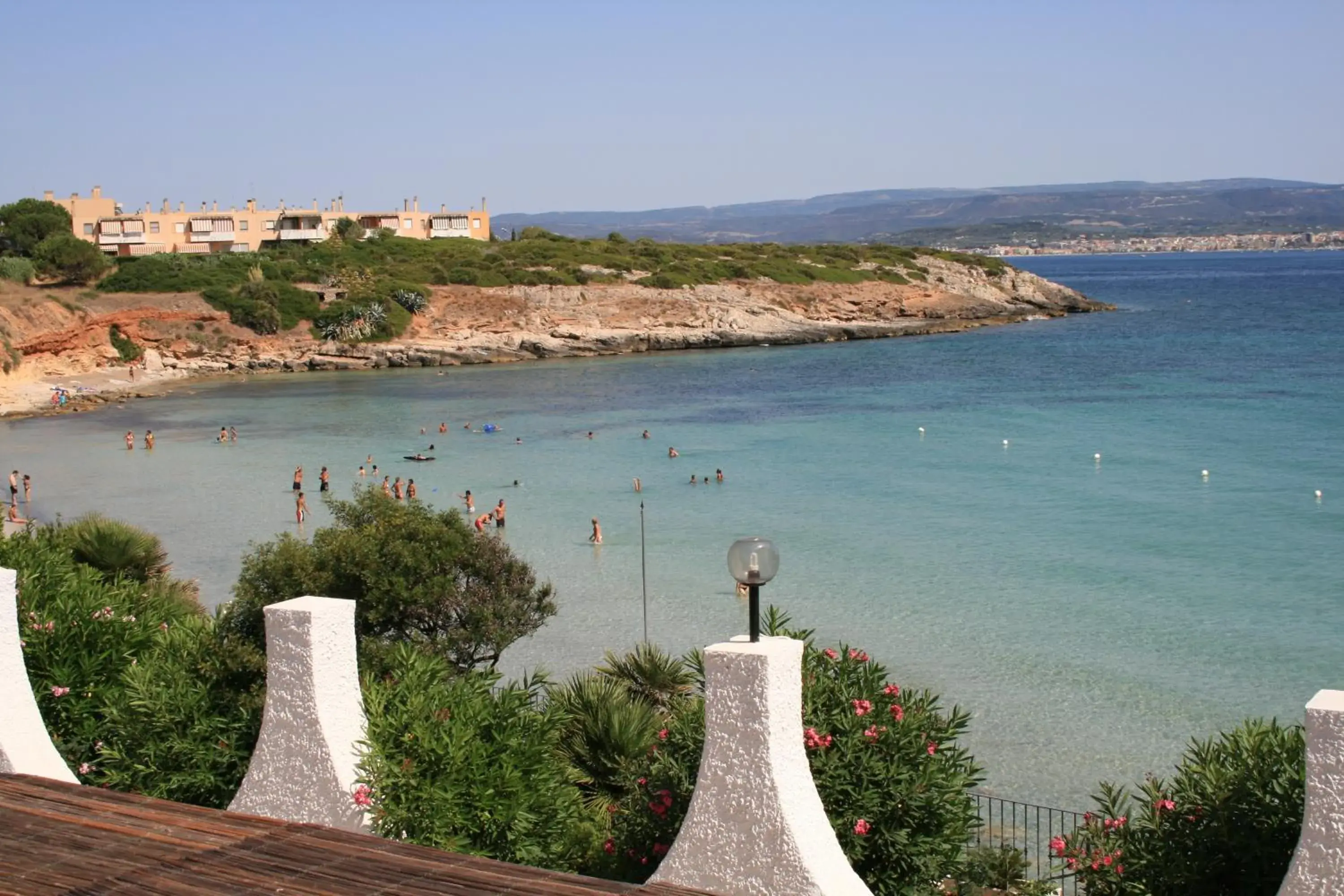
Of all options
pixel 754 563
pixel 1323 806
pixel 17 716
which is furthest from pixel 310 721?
pixel 1323 806

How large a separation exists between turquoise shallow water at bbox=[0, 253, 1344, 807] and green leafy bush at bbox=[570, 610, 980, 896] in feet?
21.6

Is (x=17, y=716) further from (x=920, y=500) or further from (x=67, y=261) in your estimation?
(x=67, y=261)

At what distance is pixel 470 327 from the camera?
72750 millimetres

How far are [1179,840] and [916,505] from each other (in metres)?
24.3

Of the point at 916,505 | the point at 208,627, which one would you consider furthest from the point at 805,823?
the point at 916,505

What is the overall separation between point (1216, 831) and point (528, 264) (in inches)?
3063

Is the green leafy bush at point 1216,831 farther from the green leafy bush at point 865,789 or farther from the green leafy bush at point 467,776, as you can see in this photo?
the green leafy bush at point 467,776

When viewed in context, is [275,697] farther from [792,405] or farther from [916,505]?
[792,405]

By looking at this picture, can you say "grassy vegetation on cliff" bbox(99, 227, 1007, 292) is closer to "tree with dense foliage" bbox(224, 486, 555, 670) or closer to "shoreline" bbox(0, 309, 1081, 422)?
"shoreline" bbox(0, 309, 1081, 422)

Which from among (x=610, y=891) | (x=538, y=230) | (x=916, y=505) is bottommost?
(x=916, y=505)

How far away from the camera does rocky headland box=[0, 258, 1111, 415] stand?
59688 millimetres

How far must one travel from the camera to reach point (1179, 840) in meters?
6.94

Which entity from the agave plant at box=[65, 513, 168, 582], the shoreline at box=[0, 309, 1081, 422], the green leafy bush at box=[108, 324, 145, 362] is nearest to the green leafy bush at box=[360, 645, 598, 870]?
the agave plant at box=[65, 513, 168, 582]

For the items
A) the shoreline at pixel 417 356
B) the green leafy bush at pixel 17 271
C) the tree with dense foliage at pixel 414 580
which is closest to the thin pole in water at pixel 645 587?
the tree with dense foliage at pixel 414 580
